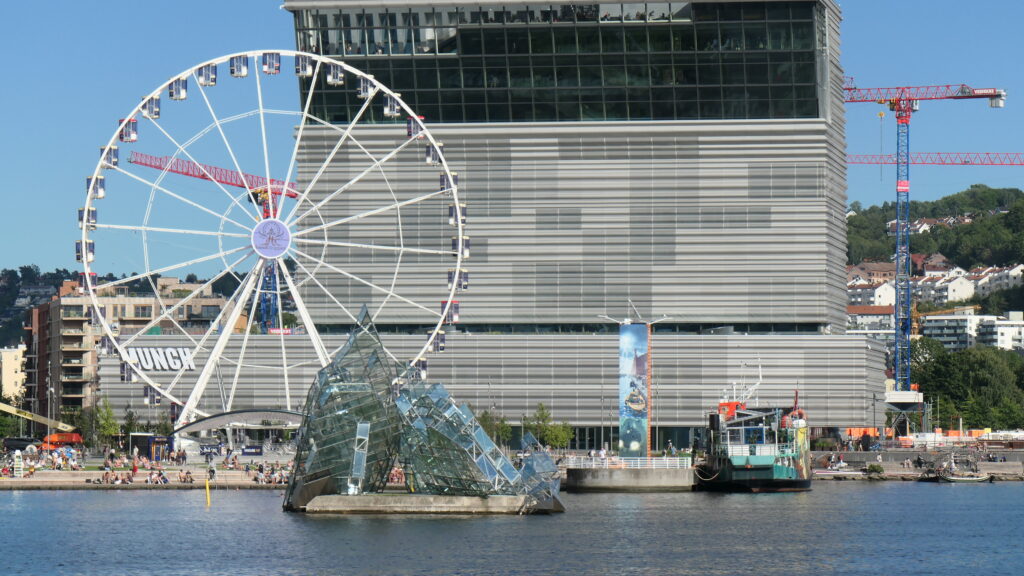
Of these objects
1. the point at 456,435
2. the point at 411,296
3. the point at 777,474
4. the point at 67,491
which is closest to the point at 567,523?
the point at 456,435

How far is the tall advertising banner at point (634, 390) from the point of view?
144500mm

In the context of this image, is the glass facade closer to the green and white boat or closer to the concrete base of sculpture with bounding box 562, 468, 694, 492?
the green and white boat

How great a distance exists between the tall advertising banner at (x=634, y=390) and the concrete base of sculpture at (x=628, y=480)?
10.2 feet

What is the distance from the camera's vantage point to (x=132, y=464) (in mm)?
160750

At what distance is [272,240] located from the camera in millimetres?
138000

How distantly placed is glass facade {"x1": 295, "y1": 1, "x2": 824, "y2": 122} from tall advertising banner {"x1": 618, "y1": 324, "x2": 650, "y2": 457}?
5670 centimetres

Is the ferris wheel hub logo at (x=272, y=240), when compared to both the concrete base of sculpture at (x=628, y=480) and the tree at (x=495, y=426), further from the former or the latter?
the tree at (x=495, y=426)

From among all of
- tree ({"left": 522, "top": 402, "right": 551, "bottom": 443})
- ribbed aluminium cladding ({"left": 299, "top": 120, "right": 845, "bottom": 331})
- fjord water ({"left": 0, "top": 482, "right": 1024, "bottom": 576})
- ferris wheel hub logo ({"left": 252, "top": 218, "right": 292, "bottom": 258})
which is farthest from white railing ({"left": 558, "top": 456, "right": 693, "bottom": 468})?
ribbed aluminium cladding ({"left": 299, "top": 120, "right": 845, "bottom": 331})

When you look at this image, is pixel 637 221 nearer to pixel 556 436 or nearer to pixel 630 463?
pixel 556 436

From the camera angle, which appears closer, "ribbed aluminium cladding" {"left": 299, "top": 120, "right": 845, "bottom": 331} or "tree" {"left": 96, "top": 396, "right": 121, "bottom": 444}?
"ribbed aluminium cladding" {"left": 299, "top": 120, "right": 845, "bottom": 331}

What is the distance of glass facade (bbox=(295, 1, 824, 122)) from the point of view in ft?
638

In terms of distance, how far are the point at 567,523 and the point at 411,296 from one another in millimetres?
90571

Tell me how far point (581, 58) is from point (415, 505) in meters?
95.2

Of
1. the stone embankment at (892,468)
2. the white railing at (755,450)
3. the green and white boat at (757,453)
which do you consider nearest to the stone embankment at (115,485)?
the green and white boat at (757,453)
